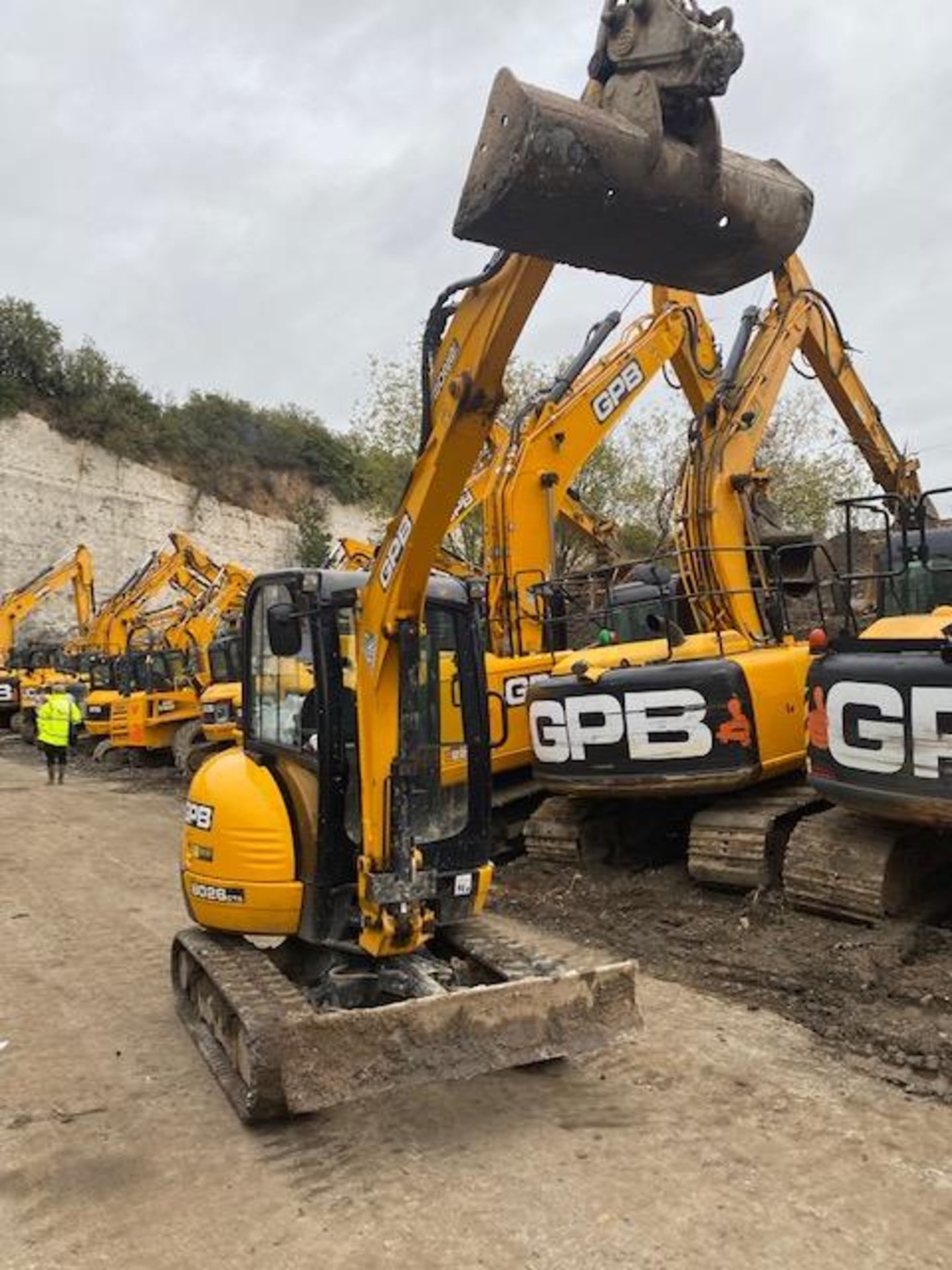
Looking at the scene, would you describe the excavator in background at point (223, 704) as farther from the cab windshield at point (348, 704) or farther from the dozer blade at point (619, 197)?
the dozer blade at point (619, 197)

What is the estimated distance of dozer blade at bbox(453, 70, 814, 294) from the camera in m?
3.02

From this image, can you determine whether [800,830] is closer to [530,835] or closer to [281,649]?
[530,835]

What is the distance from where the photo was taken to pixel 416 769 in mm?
4836

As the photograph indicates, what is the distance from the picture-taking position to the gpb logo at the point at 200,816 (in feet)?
16.8

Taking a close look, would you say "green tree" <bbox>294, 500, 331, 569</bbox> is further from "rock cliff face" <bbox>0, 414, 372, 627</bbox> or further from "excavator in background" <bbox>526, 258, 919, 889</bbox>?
"excavator in background" <bbox>526, 258, 919, 889</bbox>

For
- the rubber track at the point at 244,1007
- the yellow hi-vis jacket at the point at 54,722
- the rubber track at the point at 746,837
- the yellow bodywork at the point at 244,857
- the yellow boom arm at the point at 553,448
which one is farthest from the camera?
the yellow hi-vis jacket at the point at 54,722

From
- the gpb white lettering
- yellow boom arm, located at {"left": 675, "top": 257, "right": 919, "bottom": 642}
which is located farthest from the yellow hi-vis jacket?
the gpb white lettering

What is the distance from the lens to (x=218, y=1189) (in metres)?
3.85

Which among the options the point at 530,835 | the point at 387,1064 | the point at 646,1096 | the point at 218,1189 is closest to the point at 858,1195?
the point at 646,1096

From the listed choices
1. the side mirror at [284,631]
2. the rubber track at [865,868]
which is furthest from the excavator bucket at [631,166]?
the rubber track at [865,868]

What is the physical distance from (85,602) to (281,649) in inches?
1098

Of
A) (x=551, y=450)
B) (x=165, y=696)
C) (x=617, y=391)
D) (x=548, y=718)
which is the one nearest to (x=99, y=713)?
(x=165, y=696)

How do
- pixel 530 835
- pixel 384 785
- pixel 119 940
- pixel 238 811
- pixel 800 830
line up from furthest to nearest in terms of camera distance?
pixel 530 835, pixel 119 940, pixel 800 830, pixel 238 811, pixel 384 785

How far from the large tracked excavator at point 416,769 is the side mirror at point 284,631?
0.01 m
